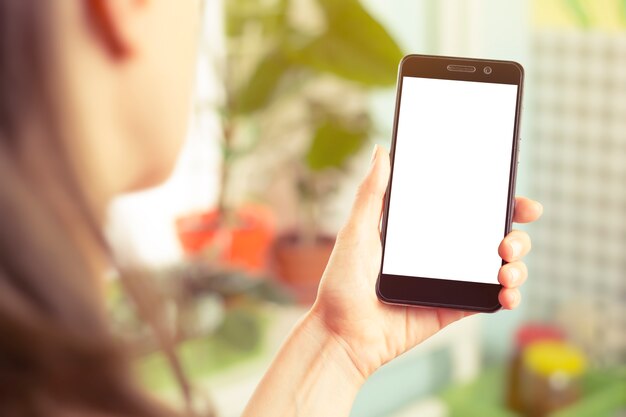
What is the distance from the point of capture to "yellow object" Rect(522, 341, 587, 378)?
1157mm

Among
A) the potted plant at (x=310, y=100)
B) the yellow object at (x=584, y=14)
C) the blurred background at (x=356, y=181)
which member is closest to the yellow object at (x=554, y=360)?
the blurred background at (x=356, y=181)

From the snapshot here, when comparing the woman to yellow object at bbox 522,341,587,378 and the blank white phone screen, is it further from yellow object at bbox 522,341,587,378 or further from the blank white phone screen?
yellow object at bbox 522,341,587,378

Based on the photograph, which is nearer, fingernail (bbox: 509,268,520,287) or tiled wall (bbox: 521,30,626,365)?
fingernail (bbox: 509,268,520,287)

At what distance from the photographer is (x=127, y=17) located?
279 mm

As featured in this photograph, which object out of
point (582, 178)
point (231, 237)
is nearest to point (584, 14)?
point (582, 178)

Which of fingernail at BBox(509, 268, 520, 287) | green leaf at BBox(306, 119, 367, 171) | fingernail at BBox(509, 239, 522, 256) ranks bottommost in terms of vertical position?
fingernail at BBox(509, 268, 520, 287)

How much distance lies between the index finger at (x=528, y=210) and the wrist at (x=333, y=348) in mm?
134

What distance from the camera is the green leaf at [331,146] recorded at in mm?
1055

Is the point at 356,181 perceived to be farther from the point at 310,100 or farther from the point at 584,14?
the point at 584,14

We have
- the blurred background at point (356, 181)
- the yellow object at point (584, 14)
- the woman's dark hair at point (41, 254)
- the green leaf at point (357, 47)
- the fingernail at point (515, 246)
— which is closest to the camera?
the woman's dark hair at point (41, 254)

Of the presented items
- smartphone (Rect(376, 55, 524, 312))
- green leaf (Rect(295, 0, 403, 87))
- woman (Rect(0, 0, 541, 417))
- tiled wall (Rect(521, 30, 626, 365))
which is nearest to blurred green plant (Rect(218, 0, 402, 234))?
green leaf (Rect(295, 0, 403, 87))

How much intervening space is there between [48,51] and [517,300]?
0.33m

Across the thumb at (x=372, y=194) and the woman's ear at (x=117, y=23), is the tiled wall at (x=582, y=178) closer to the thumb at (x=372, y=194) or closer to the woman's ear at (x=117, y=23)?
the thumb at (x=372, y=194)

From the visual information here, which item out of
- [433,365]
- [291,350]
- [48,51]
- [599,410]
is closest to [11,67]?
[48,51]
